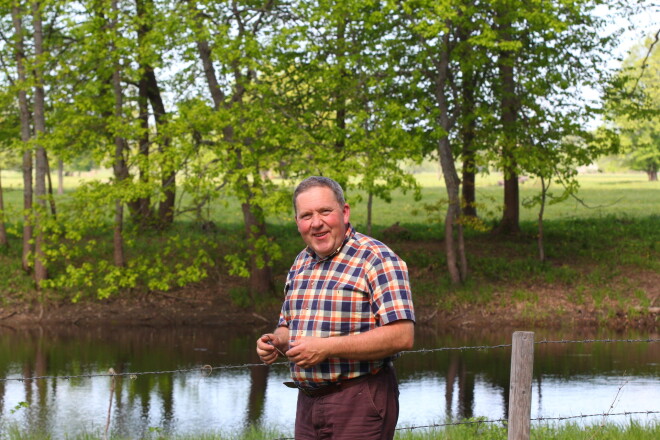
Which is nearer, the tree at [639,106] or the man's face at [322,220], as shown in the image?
the man's face at [322,220]

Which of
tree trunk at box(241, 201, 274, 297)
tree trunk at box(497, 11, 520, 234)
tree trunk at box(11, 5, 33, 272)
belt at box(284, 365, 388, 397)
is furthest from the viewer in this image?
tree trunk at box(11, 5, 33, 272)

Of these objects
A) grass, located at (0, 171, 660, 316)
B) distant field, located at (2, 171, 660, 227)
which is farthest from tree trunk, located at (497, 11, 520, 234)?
distant field, located at (2, 171, 660, 227)

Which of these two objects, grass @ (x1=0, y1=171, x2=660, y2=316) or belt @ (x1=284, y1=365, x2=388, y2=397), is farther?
grass @ (x1=0, y1=171, x2=660, y2=316)

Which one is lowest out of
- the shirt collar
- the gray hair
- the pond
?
the pond

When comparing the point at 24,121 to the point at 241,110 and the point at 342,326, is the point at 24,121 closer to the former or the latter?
the point at 241,110

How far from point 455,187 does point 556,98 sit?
12.2 ft

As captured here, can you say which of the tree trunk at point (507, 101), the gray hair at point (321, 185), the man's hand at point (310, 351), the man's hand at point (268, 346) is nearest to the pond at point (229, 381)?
the tree trunk at point (507, 101)

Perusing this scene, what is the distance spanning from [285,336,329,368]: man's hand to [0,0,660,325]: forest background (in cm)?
1635

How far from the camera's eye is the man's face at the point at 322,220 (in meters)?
4.32

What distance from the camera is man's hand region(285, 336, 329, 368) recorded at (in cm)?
405

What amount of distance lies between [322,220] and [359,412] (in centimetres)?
83

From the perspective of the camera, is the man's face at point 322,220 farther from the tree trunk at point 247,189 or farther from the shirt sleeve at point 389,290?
the tree trunk at point 247,189

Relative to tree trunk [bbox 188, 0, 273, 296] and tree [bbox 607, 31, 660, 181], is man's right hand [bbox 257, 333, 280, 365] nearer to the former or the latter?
tree trunk [bbox 188, 0, 273, 296]

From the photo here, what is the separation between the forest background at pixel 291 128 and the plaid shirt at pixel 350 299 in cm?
1605
